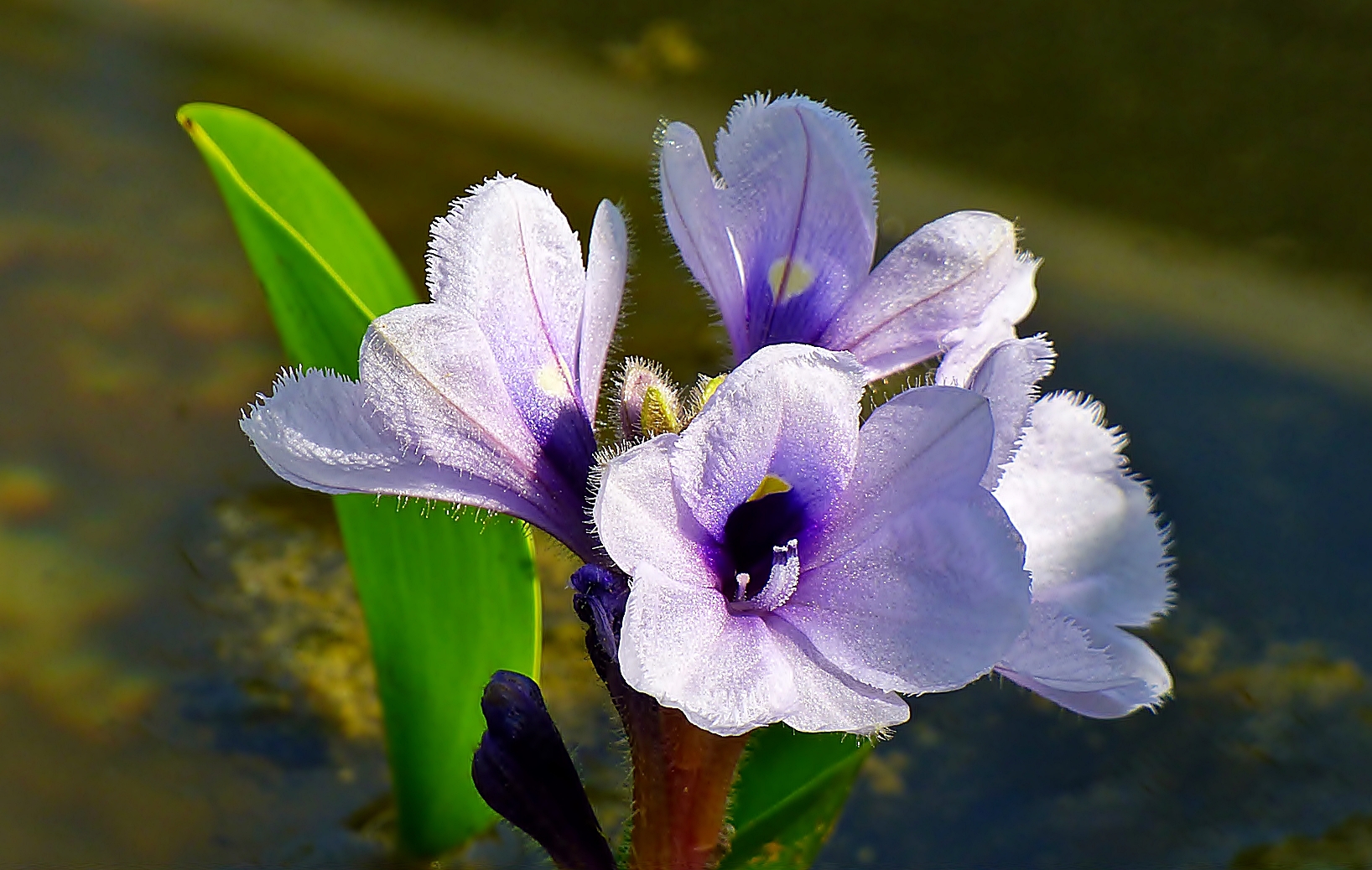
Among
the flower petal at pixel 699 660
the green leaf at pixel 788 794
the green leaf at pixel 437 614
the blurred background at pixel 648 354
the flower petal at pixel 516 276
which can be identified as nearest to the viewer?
the flower petal at pixel 699 660

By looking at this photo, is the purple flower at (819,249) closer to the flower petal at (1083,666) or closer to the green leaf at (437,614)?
the flower petal at (1083,666)

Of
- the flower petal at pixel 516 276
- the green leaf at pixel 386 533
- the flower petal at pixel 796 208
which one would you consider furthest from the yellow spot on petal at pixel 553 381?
the green leaf at pixel 386 533

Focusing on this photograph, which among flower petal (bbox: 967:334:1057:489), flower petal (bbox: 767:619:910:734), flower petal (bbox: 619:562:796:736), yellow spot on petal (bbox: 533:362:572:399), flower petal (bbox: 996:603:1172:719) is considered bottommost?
flower petal (bbox: 996:603:1172:719)

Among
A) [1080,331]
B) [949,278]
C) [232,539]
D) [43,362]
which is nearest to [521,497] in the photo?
[949,278]

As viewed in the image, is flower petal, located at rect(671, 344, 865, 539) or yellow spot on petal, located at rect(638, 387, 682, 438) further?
yellow spot on petal, located at rect(638, 387, 682, 438)

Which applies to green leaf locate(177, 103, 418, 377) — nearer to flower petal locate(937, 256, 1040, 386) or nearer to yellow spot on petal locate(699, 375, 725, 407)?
yellow spot on petal locate(699, 375, 725, 407)

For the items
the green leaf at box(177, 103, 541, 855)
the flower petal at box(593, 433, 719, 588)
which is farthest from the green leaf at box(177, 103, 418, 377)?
the flower petal at box(593, 433, 719, 588)

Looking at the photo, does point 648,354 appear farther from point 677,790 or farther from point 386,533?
point 677,790
